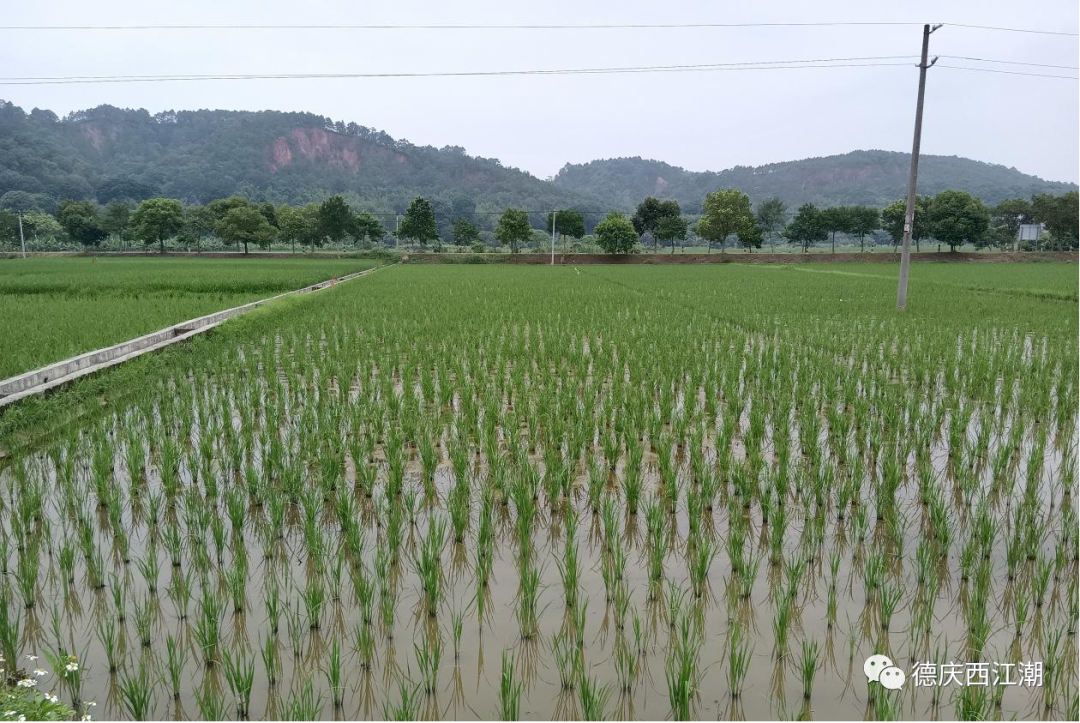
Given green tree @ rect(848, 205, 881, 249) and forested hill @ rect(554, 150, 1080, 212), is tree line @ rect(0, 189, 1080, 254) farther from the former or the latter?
forested hill @ rect(554, 150, 1080, 212)

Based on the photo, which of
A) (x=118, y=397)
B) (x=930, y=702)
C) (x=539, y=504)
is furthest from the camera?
(x=118, y=397)

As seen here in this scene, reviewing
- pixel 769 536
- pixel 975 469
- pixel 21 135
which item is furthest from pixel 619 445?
pixel 21 135

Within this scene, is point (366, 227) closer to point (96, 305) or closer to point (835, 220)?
point (835, 220)

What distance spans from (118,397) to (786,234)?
218 ft

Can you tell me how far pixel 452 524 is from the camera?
4.03m

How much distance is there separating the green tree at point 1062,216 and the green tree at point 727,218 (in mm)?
20539

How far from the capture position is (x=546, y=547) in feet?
12.4

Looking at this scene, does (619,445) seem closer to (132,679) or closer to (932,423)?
(932,423)

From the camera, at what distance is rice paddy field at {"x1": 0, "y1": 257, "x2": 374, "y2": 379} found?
952 centimetres

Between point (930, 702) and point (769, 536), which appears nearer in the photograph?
point (930, 702)

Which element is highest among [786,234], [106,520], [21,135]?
[21,135]

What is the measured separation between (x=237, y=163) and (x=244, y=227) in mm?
51368

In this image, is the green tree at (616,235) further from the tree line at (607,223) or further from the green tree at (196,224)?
the green tree at (196,224)

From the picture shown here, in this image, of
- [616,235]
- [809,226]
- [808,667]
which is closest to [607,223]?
[616,235]
